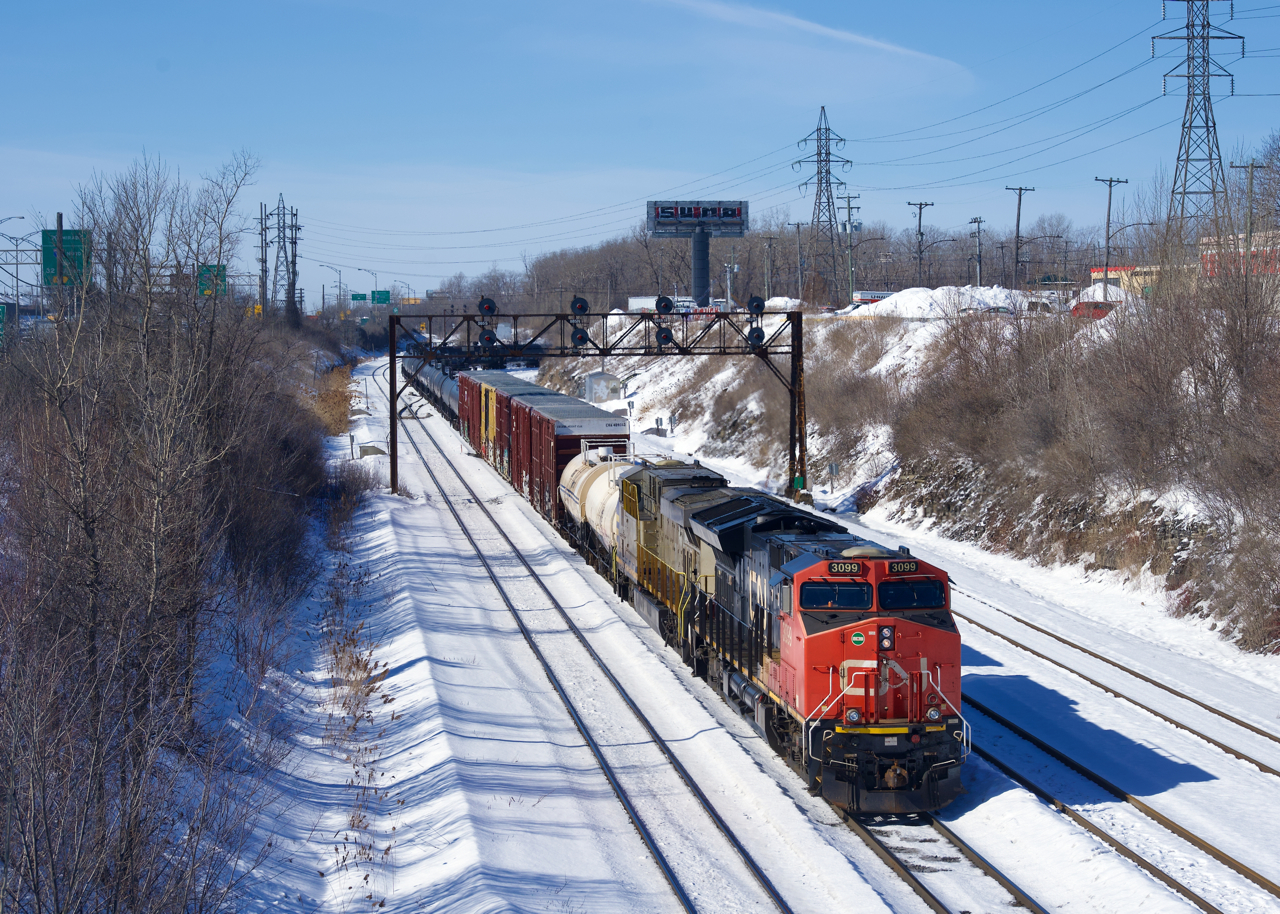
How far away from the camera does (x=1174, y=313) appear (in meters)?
28.8

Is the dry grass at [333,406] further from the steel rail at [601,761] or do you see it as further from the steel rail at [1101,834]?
the steel rail at [1101,834]

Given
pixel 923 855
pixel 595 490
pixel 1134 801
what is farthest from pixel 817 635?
pixel 595 490

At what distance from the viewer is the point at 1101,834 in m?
12.2

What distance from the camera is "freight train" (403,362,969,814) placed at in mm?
12633

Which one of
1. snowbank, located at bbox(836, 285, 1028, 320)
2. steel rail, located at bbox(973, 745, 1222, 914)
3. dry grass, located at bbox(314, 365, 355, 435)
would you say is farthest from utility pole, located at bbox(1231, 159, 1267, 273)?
dry grass, located at bbox(314, 365, 355, 435)

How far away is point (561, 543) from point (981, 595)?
44.3ft

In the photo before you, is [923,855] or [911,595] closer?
[923,855]

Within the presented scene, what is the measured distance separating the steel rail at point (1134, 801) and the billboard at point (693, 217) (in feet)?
270

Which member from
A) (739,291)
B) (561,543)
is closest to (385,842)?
(561,543)

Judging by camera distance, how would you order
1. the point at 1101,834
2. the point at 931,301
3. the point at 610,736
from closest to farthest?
the point at 1101,834
the point at 610,736
the point at 931,301

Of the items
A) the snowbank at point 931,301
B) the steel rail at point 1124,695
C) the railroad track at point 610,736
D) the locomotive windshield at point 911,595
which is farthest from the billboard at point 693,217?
the locomotive windshield at point 911,595

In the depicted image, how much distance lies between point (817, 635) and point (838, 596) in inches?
22.6

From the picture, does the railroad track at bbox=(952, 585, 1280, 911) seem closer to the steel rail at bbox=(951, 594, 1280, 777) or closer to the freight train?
the steel rail at bbox=(951, 594, 1280, 777)

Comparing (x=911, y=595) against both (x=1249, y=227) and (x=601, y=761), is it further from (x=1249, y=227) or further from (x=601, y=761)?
(x=1249, y=227)
